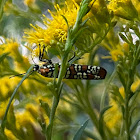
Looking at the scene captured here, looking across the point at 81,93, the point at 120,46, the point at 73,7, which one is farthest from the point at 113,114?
the point at 73,7

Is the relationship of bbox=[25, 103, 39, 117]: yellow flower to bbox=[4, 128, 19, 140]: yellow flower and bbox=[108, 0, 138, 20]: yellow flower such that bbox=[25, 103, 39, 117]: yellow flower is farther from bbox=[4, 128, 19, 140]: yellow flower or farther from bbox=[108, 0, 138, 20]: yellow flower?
bbox=[108, 0, 138, 20]: yellow flower

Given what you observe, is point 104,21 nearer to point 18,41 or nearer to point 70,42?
point 70,42

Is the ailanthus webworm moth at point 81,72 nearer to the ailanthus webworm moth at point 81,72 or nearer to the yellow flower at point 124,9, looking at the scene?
the ailanthus webworm moth at point 81,72

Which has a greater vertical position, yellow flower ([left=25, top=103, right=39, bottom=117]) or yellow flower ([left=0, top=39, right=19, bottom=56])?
yellow flower ([left=0, top=39, right=19, bottom=56])

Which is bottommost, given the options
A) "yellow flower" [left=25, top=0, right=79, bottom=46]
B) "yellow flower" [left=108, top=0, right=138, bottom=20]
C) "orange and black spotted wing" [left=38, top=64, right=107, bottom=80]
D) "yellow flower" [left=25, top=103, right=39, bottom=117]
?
"yellow flower" [left=25, top=103, right=39, bottom=117]

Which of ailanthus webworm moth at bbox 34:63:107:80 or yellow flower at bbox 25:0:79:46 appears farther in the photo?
ailanthus webworm moth at bbox 34:63:107:80

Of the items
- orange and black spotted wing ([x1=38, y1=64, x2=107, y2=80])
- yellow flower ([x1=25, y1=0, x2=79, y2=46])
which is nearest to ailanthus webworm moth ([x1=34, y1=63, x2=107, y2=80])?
orange and black spotted wing ([x1=38, y1=64, x2=107, y2=80])

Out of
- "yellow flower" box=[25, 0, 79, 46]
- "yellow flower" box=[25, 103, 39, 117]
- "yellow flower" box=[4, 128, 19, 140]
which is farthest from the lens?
"yellow flower" box=[25, 103, 39, 117]

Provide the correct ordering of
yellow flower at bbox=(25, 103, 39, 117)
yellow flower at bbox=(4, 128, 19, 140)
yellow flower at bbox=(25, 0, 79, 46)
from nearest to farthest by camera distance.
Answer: yellow flower at bbox=(25, 0, 79, 46) < yellow flower at bbox=(4, 128, 19, 140) < yellow flower at bbox=(25, 103, 39, 117)

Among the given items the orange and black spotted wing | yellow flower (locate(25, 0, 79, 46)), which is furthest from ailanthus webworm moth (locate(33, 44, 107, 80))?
Answer: yellow flower (locate(25, 0, 79, 46))
